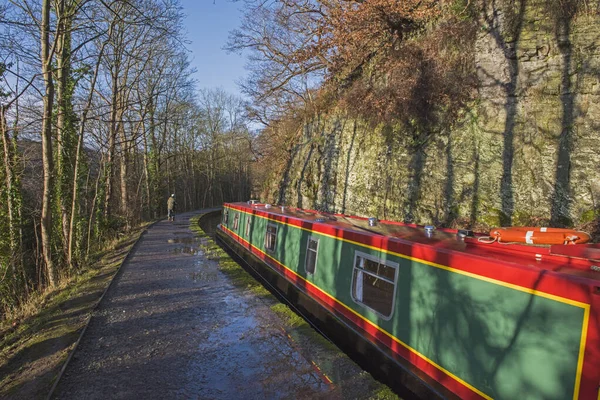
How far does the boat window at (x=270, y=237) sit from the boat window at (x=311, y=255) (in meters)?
1.94

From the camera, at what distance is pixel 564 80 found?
25.1 feet

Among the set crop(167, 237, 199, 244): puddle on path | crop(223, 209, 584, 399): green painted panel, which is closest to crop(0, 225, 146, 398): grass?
crop(223, 209, 584, 399): green painted panel

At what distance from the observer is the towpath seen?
3816 millimetres

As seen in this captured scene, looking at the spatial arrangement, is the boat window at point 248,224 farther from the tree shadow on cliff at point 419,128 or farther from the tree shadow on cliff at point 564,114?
the tree shadow on cliff at point 564,114

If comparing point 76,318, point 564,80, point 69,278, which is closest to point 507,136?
point 564,80

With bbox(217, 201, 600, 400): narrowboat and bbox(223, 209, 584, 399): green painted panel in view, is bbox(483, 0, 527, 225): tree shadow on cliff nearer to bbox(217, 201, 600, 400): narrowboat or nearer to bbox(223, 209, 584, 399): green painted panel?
bbox(217, 201, 600, 400): narrowboat

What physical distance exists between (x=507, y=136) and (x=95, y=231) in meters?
14.5

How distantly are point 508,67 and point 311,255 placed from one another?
662 centimetres

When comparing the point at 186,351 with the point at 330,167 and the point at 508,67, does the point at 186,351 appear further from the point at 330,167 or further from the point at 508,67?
the point at 330,167

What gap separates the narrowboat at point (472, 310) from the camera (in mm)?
2359

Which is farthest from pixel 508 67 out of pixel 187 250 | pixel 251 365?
pixel 187 250

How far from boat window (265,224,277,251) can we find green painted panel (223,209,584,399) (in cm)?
424

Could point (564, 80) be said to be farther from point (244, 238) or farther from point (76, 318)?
point (76, 318)

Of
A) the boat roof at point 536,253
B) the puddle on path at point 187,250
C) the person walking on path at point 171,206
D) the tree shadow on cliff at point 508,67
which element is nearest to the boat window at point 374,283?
the boat roof at point 536,253
